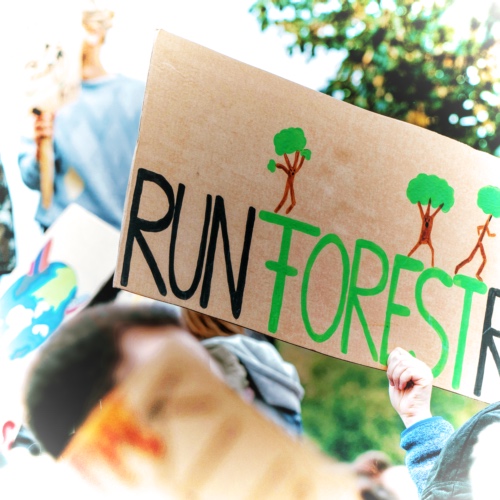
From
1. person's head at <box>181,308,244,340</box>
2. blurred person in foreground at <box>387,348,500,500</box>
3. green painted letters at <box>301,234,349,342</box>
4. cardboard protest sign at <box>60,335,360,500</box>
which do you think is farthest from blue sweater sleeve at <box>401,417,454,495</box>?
person's head at <box>181,308,244,340</box>

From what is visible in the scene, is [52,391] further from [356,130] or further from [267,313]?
[356,130]

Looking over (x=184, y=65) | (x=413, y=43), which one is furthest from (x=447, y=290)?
(x=184, y=65)

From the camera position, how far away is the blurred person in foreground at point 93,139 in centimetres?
104

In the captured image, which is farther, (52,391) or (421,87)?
(421,87)

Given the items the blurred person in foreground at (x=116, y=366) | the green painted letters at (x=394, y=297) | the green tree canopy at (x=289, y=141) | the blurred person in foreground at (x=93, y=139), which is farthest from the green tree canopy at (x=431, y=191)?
the blurred person in foreground at (x=93, y=139)

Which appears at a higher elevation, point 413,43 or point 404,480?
point 413,43

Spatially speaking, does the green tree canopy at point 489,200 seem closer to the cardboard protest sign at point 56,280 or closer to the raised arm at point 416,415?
the raised arm at point 416,415

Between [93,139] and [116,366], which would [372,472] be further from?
[93,139]

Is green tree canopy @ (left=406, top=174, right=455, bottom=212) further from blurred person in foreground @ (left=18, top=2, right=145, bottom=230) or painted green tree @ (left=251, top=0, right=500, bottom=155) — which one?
blurred person in foreground @ (left=18, top=2, right=145, bottom=230)

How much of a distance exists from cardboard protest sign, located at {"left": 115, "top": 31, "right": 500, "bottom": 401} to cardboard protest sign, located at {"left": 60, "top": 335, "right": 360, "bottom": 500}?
5.0 inches

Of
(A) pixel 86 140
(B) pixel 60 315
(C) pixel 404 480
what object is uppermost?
(A) pixel 86 140

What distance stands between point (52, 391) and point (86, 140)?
1.28 feet

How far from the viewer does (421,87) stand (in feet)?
3.98

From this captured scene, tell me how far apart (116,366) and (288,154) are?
1.39 feet
